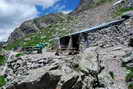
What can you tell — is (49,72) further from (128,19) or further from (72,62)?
(128,19)

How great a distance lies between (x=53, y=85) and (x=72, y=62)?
10.4ft

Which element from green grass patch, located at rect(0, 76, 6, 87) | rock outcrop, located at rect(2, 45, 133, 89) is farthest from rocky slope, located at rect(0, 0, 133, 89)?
green grass patch, located at rect(0, 76, 6, 87)

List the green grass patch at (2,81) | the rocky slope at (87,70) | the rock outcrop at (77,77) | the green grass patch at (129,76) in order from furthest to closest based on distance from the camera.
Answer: the green grass patch at (2,81), the green grass patch at (129,76), the rocky slope at (87,70), the rock outcrop at (77,77)

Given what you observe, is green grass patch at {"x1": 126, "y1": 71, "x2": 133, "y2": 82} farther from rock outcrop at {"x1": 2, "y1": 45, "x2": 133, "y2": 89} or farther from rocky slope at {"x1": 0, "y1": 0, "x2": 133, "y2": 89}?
rock outcrop at {"x1": 2, "y1": 45, "x2": 133, "y2": 89}

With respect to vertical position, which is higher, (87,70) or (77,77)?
(87,70)

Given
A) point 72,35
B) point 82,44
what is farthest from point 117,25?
point 72,35

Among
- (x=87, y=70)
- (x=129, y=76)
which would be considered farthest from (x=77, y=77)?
(x=129, y=76)

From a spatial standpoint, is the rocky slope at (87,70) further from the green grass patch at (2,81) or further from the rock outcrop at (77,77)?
the green grass patch at (2,81)

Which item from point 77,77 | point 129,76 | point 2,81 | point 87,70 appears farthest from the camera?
point 2,81

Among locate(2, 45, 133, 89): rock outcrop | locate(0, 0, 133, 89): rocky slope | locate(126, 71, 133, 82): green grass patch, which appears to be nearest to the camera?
locate(2, 45, 133, 89): rock outcrop

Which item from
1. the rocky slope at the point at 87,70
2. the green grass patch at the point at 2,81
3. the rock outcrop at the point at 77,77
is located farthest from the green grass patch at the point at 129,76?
the green grass patch at the point at 2,81

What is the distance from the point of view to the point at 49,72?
1584 cm

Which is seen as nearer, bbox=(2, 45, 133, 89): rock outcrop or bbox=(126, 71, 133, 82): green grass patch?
bbox=(2, 45, 133, 89): rock outcrop

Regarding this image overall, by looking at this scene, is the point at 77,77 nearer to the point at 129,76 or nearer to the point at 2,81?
the point at 129,76
